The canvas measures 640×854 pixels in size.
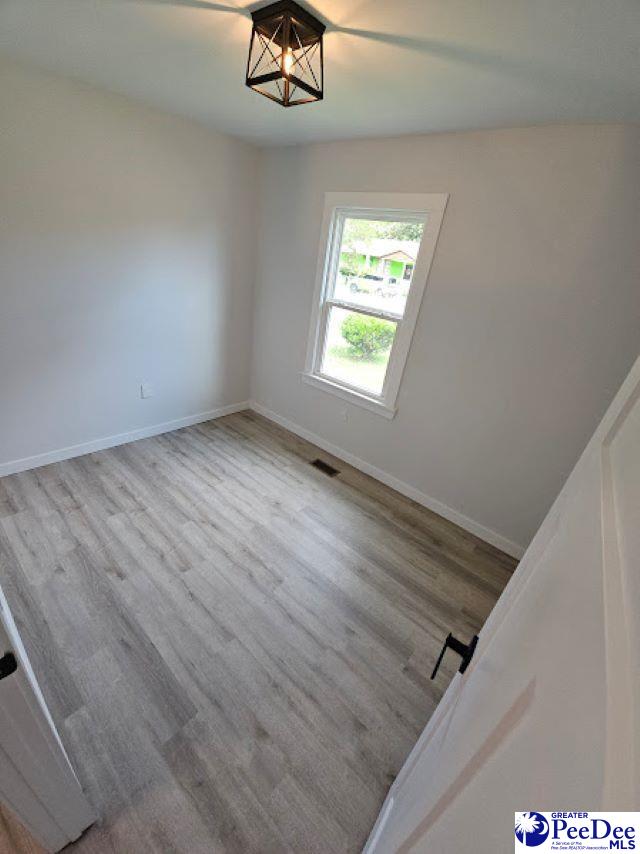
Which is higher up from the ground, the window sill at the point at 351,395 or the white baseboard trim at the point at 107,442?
the window sill at the point at 351,395

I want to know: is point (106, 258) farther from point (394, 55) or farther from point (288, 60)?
point (394, 55)

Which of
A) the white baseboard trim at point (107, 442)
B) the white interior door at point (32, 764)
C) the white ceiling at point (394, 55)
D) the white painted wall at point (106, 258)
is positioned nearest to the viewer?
the white interior door at point (32, 764)

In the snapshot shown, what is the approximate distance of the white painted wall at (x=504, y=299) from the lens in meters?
1.76

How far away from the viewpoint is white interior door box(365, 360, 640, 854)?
26 centimetres

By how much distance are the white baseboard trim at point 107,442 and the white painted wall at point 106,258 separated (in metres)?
0.04

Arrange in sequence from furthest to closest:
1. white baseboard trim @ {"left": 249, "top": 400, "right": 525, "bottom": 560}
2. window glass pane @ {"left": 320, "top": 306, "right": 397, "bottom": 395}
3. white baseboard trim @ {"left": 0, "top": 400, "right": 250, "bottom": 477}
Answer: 1. window glass pane @ {"left": 320, "top": 306, "right": 397, "bottom": 395}
2. white baseboard trim @ {"left": 0, "top": 400, "right": 250, "bottom": 477}
3. white baseboard trim @ {"left": 249, "top": 400, "right": 525, "bottom": 560}

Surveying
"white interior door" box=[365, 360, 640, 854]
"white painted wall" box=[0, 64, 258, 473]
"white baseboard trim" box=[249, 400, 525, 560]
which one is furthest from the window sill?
"white interior door" box=[365, 360, 640, 854]

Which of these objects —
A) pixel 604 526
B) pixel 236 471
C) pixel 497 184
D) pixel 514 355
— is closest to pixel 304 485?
pixel 236 471

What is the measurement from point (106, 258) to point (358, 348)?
1.97 m

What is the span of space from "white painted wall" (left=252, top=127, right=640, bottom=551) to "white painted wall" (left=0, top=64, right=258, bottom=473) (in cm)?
70
